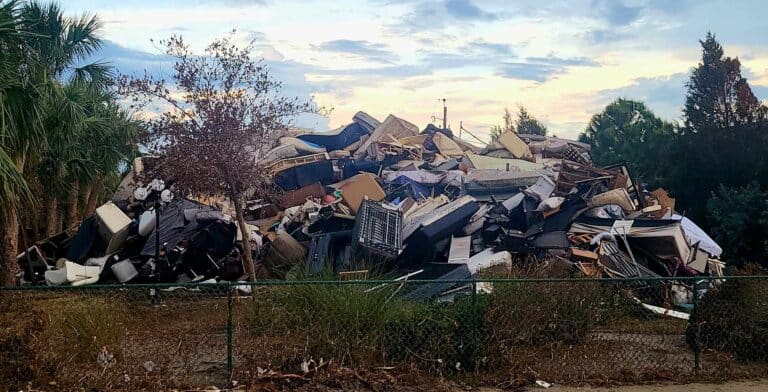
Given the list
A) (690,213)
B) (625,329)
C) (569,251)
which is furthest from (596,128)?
(625,329)

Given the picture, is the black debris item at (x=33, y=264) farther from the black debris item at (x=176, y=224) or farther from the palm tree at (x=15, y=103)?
the palm tree at (x=15, y=103)

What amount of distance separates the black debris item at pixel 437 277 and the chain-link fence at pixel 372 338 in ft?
0.76

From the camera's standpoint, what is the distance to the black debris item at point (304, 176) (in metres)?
17.8

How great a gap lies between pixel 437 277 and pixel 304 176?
727 cm

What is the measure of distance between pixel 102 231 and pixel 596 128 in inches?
1246

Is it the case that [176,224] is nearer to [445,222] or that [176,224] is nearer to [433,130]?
[445,222]

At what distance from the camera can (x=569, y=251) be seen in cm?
1203

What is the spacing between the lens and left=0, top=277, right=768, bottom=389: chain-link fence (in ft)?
19.1

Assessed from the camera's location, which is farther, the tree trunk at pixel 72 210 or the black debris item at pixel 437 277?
the tree trunk at pixel 72 210

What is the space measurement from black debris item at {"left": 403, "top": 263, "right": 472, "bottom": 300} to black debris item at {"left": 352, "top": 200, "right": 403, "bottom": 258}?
72cm

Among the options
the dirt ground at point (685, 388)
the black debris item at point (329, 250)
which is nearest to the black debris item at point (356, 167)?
the black debris item at point (329, 250)

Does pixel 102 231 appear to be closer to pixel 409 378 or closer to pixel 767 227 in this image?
pixel 409 378

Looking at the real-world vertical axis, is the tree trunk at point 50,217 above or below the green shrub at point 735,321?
below

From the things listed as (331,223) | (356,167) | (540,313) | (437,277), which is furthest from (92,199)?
(540,313)
